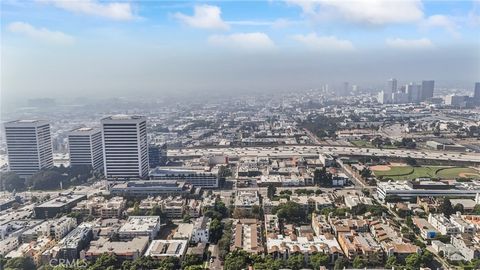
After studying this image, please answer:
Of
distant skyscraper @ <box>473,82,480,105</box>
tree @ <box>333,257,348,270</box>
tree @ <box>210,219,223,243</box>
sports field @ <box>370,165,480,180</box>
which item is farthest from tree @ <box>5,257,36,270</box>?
distant skyscraper @ <box>473,82,480,105</box>

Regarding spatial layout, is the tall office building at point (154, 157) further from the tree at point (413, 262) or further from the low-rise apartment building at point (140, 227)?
the tree at point (413, 262)

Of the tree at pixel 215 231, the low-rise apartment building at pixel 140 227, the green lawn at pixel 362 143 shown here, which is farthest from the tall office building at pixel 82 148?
the green lawn at pixel 362 143

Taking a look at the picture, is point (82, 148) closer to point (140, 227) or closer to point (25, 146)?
point (25, 146)

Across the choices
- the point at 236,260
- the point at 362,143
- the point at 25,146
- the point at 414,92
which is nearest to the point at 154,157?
the point at 25,146

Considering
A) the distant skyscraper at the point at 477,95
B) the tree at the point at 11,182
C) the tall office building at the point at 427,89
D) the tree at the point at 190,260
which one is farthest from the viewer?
the tall office building at the point at 427,89

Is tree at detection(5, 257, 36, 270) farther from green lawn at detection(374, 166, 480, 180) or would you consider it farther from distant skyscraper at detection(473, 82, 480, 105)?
distant skyscraper at detection(473, 82, 480, 105)

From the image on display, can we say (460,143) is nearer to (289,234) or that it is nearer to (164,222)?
(289,234)
